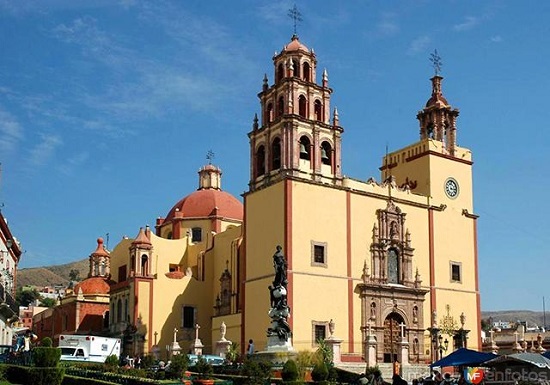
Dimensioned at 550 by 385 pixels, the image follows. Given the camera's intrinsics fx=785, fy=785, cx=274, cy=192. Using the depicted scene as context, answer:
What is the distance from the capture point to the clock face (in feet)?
161

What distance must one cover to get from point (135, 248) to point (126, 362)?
1388 cm

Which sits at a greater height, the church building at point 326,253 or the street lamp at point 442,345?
the church building at point 326,253

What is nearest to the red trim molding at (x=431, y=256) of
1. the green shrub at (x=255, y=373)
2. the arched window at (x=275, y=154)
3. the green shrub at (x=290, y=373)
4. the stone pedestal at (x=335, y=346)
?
the arched window at (x=275, y=154)

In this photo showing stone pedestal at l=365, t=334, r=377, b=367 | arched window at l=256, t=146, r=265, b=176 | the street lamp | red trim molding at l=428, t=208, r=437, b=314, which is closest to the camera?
stone pedestal at l=365, t=334, r=377, b=367

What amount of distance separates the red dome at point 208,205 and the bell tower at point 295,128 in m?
13.3

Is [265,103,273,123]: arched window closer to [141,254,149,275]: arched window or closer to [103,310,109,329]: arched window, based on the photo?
[141,254,149,275]: arched window

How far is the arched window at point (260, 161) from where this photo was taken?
149 feet

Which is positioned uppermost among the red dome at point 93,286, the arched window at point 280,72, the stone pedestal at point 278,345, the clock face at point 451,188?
the arched window at point 280,72

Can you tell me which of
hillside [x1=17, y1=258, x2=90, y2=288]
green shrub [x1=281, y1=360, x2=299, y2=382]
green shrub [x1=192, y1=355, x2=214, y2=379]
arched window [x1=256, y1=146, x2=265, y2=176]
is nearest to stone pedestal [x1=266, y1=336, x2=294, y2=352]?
green shrub [x1=192, y1=355, x2=214, y2=379]

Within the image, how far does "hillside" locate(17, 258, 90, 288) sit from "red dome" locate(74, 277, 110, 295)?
370 feet

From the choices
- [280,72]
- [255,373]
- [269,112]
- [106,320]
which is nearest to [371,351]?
[269,112]

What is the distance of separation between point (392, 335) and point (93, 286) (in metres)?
25.8

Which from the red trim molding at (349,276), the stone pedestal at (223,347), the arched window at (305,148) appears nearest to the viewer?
the stone pedestal at (223,347)

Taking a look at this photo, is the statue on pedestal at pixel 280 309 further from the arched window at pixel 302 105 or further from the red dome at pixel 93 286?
the red dome at pixel 93 286
